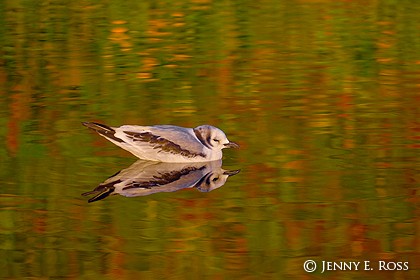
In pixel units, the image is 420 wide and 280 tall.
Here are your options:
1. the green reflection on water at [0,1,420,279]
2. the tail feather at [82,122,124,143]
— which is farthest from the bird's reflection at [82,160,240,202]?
the tail feather at [82,122,124,143]

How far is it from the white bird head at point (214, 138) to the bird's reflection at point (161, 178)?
0.14 m

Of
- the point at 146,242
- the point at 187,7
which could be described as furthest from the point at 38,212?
the point at 187,7

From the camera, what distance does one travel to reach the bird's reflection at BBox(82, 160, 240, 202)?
371 inches

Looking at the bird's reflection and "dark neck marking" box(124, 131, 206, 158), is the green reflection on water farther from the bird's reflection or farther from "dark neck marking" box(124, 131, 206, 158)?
"dark neck marking" box(124, 131, 206, 158)

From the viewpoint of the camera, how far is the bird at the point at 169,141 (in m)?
10.2

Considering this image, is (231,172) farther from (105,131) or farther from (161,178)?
(105,131)

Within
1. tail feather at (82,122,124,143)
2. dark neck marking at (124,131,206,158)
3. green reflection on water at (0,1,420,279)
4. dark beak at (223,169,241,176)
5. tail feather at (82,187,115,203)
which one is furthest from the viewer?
tail feather at (82,122,124,143)

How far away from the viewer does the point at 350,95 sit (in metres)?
12.5

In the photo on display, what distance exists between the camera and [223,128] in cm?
1115

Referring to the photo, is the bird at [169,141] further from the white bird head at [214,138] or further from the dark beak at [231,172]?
the dark beak at [231,172]

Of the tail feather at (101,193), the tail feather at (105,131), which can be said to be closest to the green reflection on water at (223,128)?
the tail feather at (101,193)

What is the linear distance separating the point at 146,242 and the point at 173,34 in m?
7.79

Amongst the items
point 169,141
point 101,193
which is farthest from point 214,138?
point 101,193

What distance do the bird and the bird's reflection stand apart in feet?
0.24
